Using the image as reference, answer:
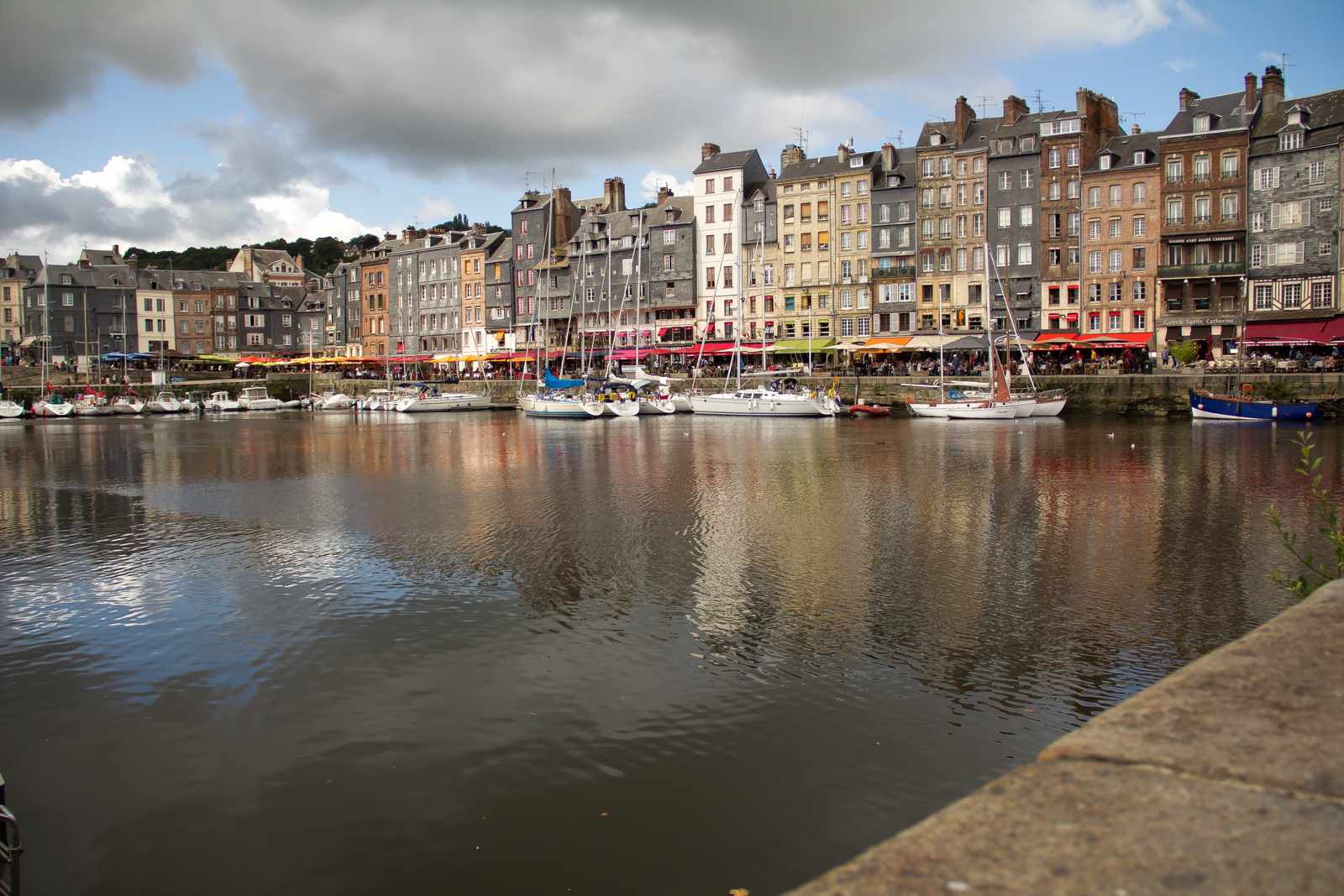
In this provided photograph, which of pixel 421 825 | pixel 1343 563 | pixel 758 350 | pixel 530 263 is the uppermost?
pixel 530 263

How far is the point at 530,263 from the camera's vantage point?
314 ft

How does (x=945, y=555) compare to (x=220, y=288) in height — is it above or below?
below

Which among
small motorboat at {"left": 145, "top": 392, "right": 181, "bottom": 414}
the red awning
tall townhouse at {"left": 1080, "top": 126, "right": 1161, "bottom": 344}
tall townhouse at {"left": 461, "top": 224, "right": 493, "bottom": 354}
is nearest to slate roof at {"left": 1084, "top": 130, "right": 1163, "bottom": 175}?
tall townhouse at {"left": 1080, "top": 126, "right": 1161, "bottom": 344}

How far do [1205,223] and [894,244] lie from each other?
70.2ft

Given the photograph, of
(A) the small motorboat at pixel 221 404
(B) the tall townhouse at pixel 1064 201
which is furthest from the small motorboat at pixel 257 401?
(B) the tall townhouse at pixel 1064 201

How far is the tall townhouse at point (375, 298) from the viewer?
367ft

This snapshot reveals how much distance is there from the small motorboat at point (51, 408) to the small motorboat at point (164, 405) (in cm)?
569

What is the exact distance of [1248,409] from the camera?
48.2m

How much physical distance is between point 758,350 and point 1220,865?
76314 millimetres

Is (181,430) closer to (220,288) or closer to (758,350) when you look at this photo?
(758,350)

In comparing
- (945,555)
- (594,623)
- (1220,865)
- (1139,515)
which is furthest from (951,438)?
(1220,865)

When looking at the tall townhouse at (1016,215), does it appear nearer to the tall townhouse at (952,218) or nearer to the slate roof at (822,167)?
the tall townhouse at (952,218)

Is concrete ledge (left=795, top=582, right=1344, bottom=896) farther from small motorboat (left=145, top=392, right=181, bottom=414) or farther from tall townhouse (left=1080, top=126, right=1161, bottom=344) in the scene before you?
small motorboat (left=145, top=392, right=181, bottom=414)

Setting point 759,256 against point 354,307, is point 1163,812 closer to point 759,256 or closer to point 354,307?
point 759,256
